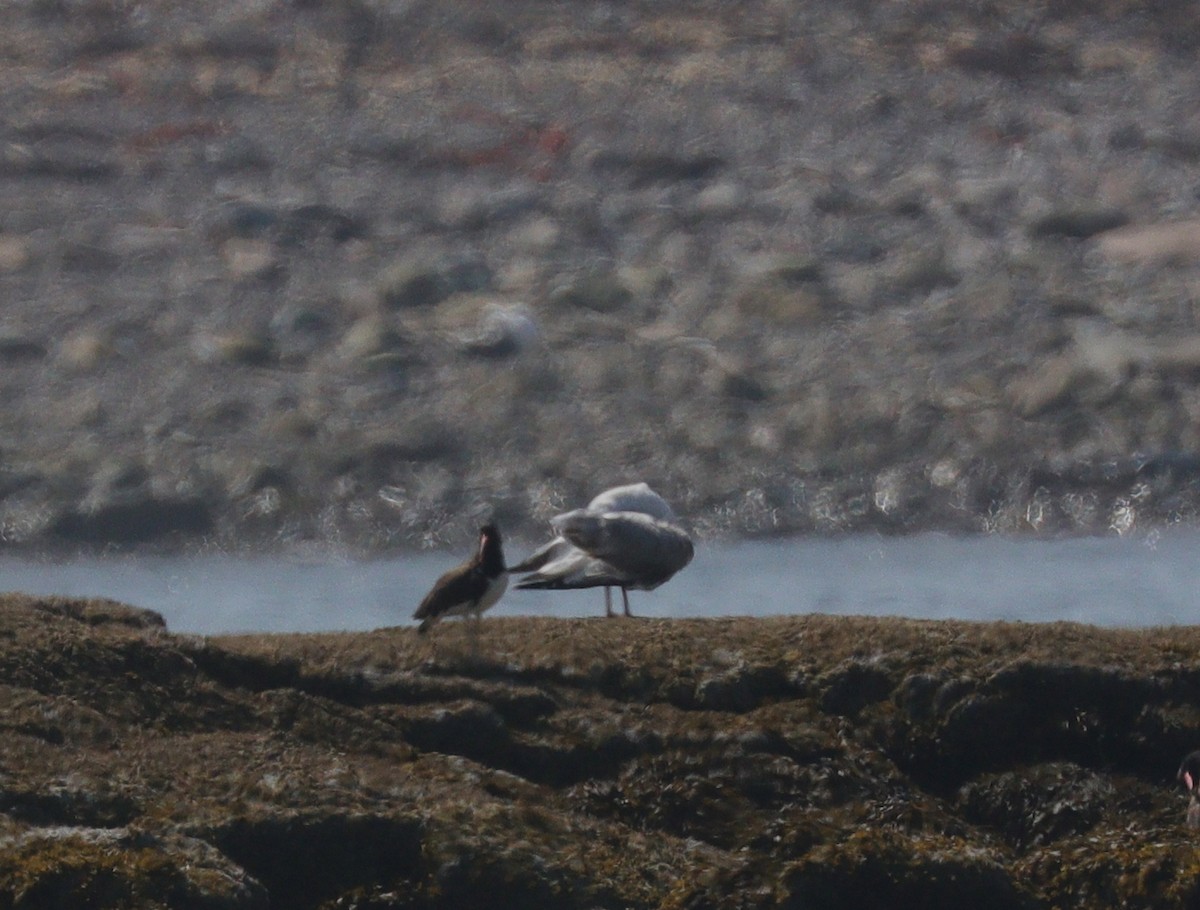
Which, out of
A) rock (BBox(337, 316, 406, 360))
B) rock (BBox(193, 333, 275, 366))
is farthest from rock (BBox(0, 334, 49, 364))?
rock (BBox(337, 316, 406, 360))

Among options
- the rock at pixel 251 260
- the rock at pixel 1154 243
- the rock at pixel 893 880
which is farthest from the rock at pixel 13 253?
the rock at pixel 893 880

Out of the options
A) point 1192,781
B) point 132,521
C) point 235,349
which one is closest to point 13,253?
point 235,349

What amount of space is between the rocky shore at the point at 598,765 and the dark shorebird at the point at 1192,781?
2.3 inches

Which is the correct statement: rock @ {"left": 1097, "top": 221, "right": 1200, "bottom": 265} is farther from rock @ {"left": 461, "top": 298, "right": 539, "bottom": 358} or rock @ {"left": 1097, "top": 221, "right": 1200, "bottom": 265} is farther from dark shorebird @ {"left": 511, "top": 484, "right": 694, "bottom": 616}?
dark shorebird @ {"left": 511, "top": 484, "right": 694, "bottom": 616}

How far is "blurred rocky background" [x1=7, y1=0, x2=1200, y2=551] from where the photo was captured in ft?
40.1

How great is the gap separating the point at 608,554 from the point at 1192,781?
3023 millimetres

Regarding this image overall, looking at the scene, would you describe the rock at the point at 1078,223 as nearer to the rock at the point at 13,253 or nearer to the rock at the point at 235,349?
the rock at the point at 235,349

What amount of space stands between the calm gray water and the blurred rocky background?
0.21 m

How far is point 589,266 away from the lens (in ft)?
46.9

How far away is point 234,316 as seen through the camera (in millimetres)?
13992

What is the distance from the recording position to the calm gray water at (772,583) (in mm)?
10812

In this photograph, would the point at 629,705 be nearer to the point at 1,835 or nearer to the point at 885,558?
the point at 1,835

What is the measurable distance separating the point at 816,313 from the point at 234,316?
340 cm

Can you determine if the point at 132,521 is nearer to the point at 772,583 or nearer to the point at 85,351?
the point at 85,351
